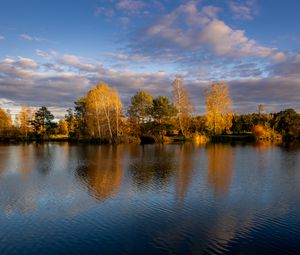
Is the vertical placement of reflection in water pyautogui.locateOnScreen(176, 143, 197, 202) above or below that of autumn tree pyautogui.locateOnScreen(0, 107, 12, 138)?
below

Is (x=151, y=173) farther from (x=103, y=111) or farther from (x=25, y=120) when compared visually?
(x=25, y=120)

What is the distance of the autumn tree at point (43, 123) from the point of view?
275 ft

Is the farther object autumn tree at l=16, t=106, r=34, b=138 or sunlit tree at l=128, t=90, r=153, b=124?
autumn tree at l=16, t=106, r=34, b=138

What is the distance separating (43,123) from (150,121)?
3245 centimetres

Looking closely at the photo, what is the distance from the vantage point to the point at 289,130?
74562 mm

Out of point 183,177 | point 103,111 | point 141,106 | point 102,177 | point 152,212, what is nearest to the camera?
point 152,212

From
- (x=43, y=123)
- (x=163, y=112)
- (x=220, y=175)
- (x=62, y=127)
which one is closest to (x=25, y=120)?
(x=43, y=123)

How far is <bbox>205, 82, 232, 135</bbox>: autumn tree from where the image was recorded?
62750 mm

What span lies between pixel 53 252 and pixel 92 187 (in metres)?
9.78

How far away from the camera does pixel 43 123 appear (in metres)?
84.6

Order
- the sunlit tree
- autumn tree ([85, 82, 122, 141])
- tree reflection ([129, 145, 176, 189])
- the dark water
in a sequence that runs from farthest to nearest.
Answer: the sunlit tree
autumn tree ([85, 82, 122, 141])
tree reflection ([129, 145, 176, 189])
the dark water

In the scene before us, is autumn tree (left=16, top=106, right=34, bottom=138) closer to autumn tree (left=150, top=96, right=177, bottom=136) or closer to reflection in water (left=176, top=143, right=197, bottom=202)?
autumn tree (left=150, top=96, right=177, bottom=136)

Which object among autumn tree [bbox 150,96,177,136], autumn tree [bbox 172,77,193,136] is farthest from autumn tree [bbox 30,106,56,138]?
autumn tree [bbox 172,77,193,136]

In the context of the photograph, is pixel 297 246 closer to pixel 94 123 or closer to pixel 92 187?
pixel 92 187
